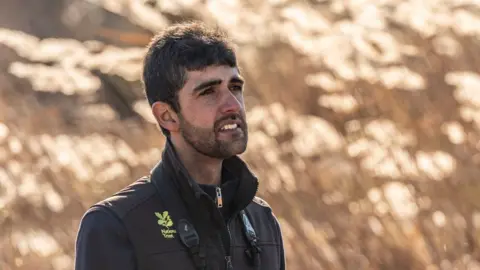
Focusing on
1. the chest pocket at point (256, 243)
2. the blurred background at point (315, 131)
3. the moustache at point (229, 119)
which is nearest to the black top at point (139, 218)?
the chest pocket at point (256, 243)

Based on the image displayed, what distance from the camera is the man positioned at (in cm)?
231

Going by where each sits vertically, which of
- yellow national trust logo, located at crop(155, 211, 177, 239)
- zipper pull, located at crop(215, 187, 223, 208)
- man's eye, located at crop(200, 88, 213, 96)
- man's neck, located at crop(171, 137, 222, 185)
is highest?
man's eye, located at crop(200, 88, 213, 96)

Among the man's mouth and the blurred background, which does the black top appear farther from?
the blurred background

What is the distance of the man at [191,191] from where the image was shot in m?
2.31

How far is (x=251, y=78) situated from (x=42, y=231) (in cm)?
177

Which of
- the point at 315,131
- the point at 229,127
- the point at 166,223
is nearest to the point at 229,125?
the point at 229,127

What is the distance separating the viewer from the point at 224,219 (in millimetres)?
2490

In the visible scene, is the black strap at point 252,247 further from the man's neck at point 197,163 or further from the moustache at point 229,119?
the moustache at point 229,119

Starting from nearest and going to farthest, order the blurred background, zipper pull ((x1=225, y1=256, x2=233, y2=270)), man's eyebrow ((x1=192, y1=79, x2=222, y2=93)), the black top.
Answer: the black top
zipper pull ((x1=225, y1=256, x2=233, y2=270))
man's eyebrow ((x1=192, y1=79, x2=222, y2=93))
the blurred background

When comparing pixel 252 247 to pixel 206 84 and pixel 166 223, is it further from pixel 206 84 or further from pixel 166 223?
pixel 206 84

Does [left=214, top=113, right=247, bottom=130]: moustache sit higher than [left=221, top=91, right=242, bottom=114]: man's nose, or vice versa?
[left=221, top=91, right=242, bottom=114]: man's nose

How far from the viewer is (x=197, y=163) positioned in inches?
100

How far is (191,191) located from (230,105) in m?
0.27

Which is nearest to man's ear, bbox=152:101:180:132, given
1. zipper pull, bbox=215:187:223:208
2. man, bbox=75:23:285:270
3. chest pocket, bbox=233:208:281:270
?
man, bbox=75:23:285:270
